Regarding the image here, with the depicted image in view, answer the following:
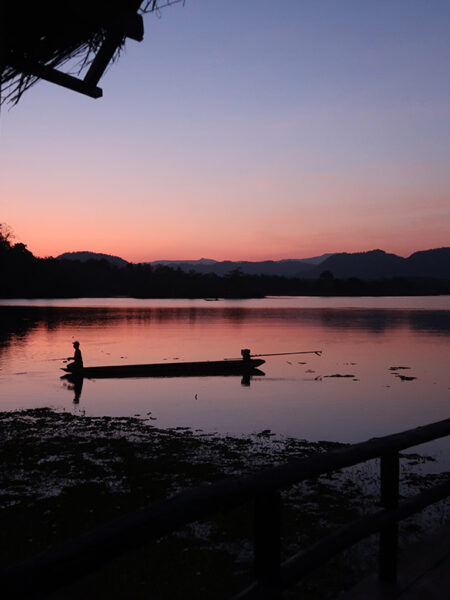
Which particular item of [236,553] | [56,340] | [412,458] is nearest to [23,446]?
[236,553]

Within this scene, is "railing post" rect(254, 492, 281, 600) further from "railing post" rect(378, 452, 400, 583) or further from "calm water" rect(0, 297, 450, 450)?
"calm water" rect(0, 297, 450, 450)

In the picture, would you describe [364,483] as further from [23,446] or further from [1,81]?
[1,81]

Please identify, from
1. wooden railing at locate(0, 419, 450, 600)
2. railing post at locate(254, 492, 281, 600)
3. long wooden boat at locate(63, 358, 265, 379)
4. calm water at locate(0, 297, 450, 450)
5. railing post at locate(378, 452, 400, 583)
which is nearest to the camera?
wooden railing at locate(0, 419, 450, 600)

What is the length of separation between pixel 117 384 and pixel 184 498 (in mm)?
26193

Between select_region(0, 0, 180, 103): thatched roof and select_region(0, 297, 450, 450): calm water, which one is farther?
select_region(0, 297, 450, 450): calm water

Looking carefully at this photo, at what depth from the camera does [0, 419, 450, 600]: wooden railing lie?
1.80 meters

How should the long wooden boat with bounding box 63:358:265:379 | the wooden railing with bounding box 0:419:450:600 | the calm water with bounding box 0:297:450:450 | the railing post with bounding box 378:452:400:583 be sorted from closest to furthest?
the wooden railing with bounding box 0:419:450:600
the railing post with bounding box 378:452:400:583
the calm water with bounding box 0:297:450:450
the long wooden boat with bounding box 63:358:265:379

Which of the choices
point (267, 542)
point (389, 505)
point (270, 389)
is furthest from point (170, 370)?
point (267, 542)

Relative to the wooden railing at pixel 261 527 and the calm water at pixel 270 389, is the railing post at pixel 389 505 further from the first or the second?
the calm water at pixel 270 389

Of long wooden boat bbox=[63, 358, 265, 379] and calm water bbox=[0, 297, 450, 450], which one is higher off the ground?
long wooden boat bbox=[63, 358, 265, 379]

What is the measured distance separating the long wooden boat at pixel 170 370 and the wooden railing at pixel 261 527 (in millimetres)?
25793

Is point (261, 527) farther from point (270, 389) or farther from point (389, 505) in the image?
point (270, 389)

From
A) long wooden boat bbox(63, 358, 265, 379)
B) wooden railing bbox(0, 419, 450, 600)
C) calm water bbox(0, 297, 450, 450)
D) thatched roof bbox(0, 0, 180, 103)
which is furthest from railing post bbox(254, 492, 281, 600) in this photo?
long wooden boat bbox(63, 358, 265, 379)

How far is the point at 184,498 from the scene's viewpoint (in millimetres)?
2295
